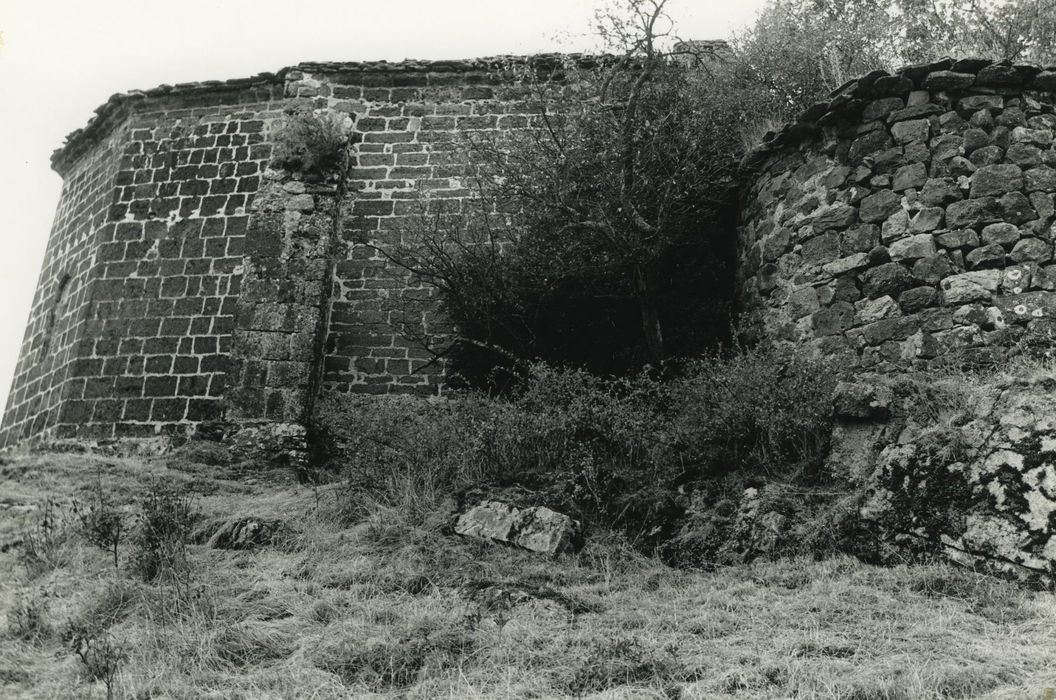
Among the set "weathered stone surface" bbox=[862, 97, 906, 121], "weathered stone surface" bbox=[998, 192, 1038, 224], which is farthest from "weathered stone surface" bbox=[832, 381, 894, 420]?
"weathered stone surface" bbox=[862, 97, 906, 121]

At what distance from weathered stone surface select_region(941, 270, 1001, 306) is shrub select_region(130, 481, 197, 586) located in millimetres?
6696

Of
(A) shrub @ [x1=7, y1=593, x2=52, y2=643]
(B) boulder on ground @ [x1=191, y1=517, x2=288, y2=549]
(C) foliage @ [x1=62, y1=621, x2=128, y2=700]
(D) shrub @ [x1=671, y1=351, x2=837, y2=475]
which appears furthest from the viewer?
(D) shrub @ [x1=671, y1=351, x2=837, y2=475]

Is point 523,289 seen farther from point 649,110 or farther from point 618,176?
point 649,110

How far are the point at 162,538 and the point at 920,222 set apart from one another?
277 inches

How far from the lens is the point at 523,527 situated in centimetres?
710

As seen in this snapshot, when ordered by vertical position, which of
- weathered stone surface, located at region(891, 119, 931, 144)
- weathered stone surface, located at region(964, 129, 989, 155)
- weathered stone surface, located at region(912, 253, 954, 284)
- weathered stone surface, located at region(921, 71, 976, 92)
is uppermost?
weathered stone surface, located at region(921, 71, 976, 92)

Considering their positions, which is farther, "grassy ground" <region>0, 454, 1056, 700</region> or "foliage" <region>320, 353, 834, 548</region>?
"foliage" <region>320, 353, 834, 548</region>

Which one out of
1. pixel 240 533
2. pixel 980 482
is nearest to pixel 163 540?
pixel 240 533

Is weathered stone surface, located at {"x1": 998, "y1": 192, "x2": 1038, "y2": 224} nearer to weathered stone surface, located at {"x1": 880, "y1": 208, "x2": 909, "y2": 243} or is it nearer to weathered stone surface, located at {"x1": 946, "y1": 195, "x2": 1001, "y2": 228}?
weathered stone surface, located at {"x1": 946, "y1": 195, "x2": 1001, "y2": 228}

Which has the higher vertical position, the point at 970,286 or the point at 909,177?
the point at 909,177

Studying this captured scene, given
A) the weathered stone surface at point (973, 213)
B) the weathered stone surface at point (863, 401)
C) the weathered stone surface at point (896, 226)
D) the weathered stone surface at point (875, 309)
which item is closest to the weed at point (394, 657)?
the weathered stone surface at point (863, 401)

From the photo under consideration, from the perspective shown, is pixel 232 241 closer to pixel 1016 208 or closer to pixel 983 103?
pixel 983 103

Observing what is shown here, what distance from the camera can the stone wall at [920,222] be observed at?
322 inches

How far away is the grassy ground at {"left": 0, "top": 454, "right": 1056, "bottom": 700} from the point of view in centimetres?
466
